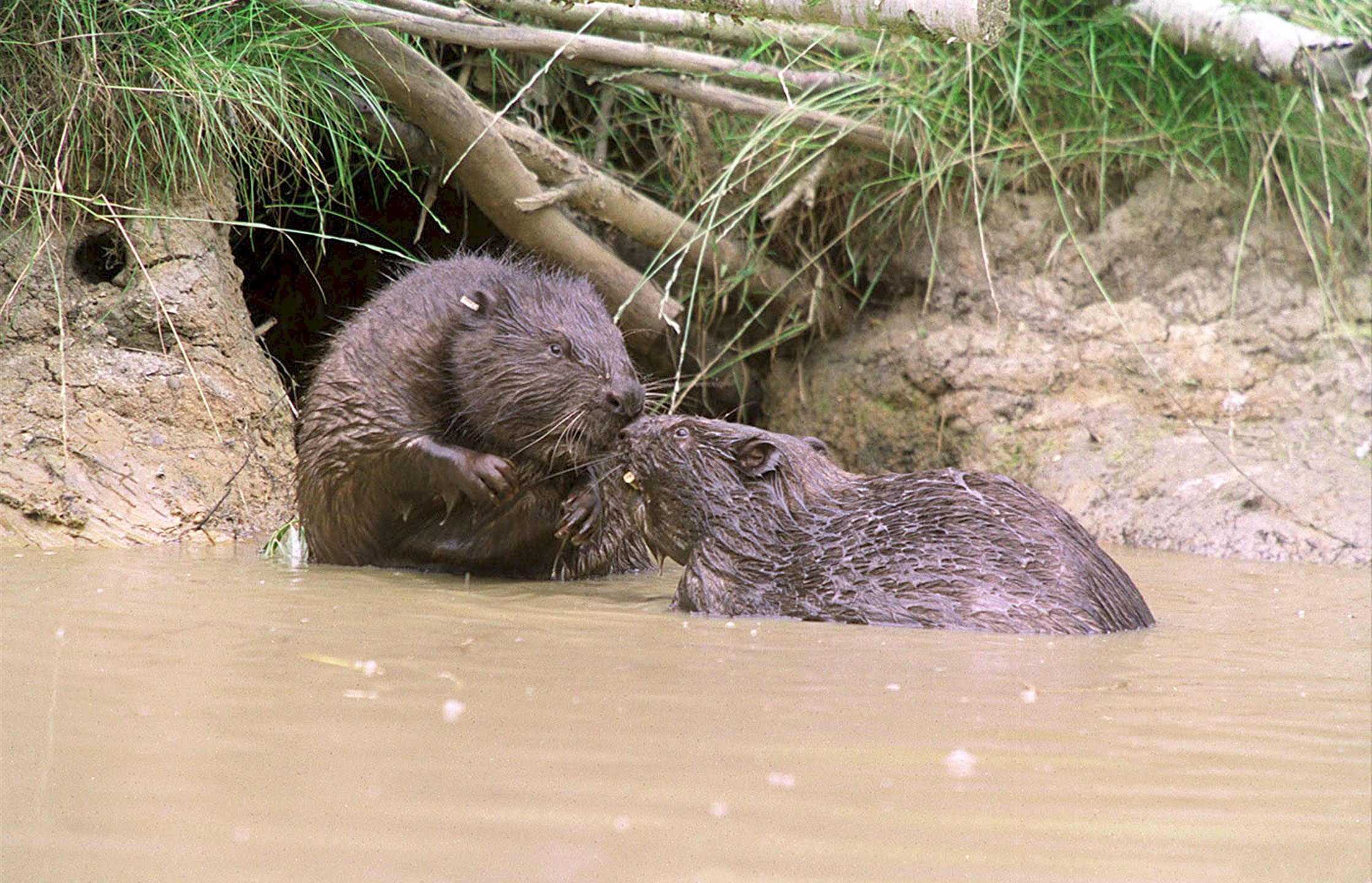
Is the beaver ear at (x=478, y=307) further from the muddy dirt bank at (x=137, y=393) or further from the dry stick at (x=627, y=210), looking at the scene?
the dry stick at (x=627, y=210)

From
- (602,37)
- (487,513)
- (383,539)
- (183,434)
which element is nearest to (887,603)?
(487,513)

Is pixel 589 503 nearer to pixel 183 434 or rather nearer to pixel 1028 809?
pixel 183 434

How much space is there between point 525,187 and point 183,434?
1717 mm

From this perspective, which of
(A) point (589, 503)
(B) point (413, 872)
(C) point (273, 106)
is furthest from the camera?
(C) point (273, 106)

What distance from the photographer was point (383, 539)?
4480 mm

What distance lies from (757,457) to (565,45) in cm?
188

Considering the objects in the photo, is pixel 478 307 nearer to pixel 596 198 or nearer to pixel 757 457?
pixel 757 457

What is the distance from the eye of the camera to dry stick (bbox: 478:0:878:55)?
5.32 m

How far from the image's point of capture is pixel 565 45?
482 centimetres

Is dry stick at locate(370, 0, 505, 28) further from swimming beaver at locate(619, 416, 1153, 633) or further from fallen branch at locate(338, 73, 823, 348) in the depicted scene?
swimming beaver at locate(619, 416, 1153, 633)

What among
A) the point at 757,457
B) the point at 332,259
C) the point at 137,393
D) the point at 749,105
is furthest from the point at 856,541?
the point at 332,259

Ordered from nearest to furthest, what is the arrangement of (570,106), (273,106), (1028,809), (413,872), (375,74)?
(413,872) < (1028,809) < (273,106) < (375,74) < (570,106)

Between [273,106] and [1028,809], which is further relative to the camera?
[273,106]

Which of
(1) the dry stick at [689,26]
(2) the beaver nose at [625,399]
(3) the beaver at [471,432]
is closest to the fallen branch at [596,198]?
(1) the dry stick at [689,26]
